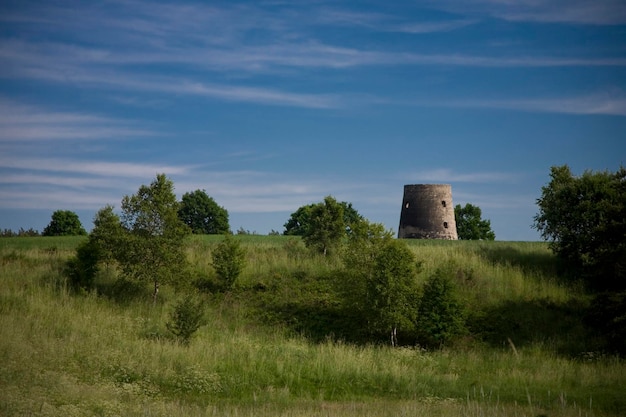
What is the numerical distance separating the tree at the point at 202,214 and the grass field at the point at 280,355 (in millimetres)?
35502

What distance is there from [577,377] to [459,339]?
6764 mm

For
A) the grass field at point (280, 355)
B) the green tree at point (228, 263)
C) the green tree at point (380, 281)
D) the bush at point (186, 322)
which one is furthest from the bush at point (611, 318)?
the green tree at point (228, 263)

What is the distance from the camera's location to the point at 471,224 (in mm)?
80125

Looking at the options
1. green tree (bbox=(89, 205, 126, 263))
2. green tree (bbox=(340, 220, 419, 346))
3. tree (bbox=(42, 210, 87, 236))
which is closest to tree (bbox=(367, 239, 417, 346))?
green tree (bbox=(340, 220, 419, 346))

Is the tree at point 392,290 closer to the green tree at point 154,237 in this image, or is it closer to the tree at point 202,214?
the green tree at point 154,237

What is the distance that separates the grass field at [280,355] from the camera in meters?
17.2

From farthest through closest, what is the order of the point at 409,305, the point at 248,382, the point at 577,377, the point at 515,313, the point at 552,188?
the point at 552,188 → the point at 515,313 → the point at 409,305 → the point at 577,377 → the point at 248,382

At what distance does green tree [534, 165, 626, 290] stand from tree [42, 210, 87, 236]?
46.4 m

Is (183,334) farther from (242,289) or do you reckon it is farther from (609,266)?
(609,266)

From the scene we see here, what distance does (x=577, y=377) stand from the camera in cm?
2181

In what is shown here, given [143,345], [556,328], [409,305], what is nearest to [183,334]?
[143,345]

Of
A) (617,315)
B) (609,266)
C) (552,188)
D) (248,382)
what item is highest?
(552,188)

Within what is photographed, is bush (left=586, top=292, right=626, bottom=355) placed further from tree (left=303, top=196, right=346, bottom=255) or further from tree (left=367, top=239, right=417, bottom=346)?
tree (left=303, top=196, right=346, bottom=255)

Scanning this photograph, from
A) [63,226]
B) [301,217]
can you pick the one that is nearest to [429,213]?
[301,217]
